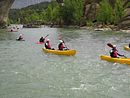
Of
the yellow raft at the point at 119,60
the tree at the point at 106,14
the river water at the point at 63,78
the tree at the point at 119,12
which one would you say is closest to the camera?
the river water at the point at 63,78

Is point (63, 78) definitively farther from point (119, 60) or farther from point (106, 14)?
point (106, 14)

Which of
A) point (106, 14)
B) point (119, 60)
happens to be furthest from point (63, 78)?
point (106, 14)

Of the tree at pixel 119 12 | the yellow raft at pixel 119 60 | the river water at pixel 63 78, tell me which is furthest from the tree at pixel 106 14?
the yellow raft at pixel 119 60

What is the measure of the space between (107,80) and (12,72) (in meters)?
6.81

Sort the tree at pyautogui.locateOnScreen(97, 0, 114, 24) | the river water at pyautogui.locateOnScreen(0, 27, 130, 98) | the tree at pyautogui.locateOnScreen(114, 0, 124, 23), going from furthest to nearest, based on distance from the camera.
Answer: the tree at pyautogui.locateOnScreen(97, 0, 114, 24)
the tree at pyautogui.locateOnScreen(114, 0, 124, 23)
the river water at pyautogui.locateOnScreen(0, 27, 130, 98)

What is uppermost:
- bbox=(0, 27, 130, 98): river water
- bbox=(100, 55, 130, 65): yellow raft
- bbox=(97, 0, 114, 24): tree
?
bbox=(97, 0, 114, 24): tree

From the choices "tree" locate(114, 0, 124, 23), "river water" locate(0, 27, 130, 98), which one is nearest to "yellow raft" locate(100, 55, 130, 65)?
"river water" locate(0, 27, 130, 98)

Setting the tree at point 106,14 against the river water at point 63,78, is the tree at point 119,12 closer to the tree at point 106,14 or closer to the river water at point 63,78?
the tree at point 106,14

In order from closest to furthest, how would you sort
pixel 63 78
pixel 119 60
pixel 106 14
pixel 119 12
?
pixel 63 78, pixel 119 60, pixel 119 12, pixel 106 14

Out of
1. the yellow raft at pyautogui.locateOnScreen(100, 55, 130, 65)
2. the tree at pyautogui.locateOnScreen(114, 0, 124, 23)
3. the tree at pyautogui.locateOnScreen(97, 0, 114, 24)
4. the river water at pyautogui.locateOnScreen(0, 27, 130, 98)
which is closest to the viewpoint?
the river water at pyautogui.locateOnScreen(0, 27, 130, 98)

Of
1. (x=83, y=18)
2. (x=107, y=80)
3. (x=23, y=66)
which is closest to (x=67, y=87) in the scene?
(x=107, y=80)

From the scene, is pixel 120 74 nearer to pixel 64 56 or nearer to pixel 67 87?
pixel 67 87

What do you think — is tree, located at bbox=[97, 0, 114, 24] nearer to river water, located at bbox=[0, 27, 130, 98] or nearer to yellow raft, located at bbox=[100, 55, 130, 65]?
river water, located at bbox=[0, 27, 130, 98]

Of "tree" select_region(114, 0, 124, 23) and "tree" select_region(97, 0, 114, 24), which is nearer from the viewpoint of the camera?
"tree" select_region(114, 0, 124, 23)
